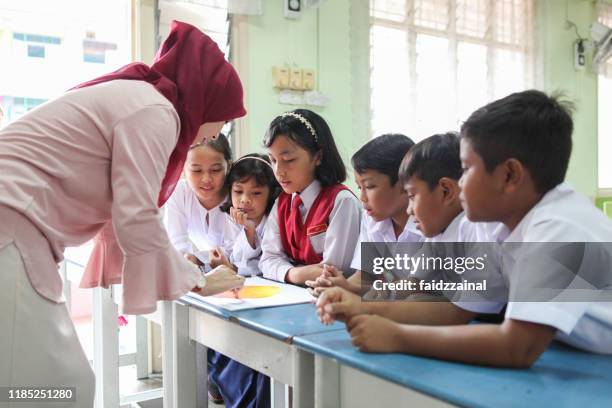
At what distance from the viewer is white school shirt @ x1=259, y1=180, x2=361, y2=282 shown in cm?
166

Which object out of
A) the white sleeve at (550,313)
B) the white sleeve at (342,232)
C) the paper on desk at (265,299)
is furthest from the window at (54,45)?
the white sleeve at (550,313)

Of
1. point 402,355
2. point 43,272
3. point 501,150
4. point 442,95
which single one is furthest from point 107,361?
point 442,95

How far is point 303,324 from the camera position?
3.39 feet

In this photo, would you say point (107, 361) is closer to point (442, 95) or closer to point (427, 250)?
point (427, 250)

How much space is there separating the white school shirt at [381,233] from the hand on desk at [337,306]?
1.70 feet

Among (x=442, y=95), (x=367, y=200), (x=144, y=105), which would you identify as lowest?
(x=367, y=200)

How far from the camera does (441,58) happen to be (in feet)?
12.3

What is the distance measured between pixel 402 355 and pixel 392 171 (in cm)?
74

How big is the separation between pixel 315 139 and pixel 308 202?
0.21m

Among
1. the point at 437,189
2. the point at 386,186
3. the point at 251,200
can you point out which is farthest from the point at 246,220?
the point at 437,189

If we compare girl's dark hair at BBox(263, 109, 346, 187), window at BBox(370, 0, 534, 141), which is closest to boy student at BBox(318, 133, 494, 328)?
girl's dark hair at BBox(263, 109, 346, 187)

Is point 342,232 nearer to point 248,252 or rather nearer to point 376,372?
point 248,252

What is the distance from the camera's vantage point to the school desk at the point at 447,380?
26.0 inches

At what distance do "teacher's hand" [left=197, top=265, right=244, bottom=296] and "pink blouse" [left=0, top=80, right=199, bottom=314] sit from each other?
19 cm
